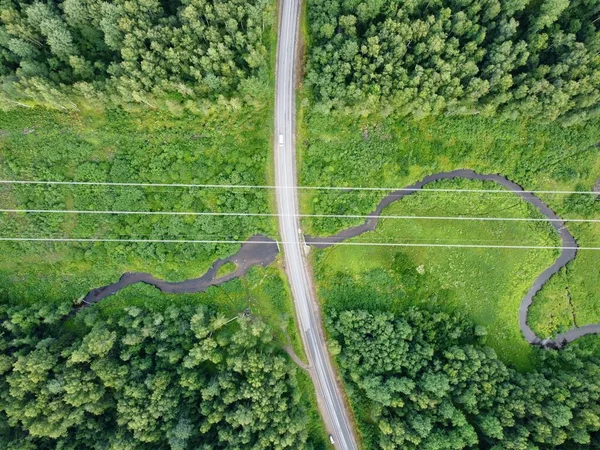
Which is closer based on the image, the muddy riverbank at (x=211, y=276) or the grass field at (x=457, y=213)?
the grass field at (x=457, y=213)

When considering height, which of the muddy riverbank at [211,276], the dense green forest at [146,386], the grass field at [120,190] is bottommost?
the dense green forest at [146,386]

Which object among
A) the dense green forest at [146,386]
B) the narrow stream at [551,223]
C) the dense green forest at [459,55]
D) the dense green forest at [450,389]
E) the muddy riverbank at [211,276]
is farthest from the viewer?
the narrow stream at [551,223]

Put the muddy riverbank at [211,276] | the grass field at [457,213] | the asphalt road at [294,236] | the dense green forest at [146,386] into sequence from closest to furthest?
the dense green forest at [146,386] → the asphalt road at [294,236] → the grass field at [457,213] → the muddy riverbank at [211,276]

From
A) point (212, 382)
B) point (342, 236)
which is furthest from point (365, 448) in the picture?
point (342, 236)

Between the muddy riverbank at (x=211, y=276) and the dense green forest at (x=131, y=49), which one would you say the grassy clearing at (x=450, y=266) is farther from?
the dense green forest at (x=131, y=49)

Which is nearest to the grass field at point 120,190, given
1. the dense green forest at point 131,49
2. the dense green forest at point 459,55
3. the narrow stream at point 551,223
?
the dense green forest at point 131,49

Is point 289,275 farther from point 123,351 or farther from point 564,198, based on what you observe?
point 564,198

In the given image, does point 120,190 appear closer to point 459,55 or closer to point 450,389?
point 459,55

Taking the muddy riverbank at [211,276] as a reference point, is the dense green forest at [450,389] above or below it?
below
